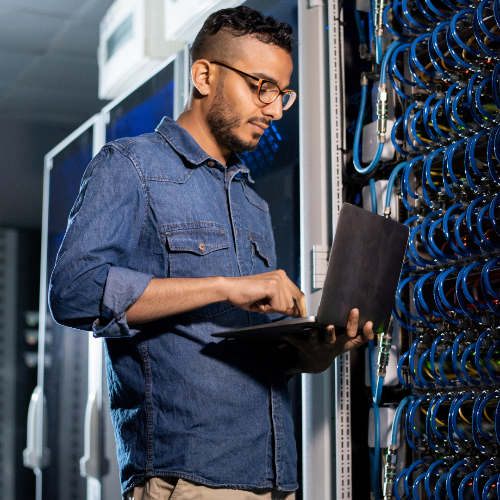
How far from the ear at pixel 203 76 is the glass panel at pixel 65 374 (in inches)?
77.7

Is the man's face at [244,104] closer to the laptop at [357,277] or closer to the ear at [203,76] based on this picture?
the ear at [203,76]

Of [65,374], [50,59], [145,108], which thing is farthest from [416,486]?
[50,59]

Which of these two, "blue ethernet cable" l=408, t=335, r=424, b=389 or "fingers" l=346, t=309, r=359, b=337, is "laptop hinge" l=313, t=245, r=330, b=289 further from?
"fingers" l=346, t=309, r=359, b=337

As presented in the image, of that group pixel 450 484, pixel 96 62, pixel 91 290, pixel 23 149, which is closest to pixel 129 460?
pixel 91 290

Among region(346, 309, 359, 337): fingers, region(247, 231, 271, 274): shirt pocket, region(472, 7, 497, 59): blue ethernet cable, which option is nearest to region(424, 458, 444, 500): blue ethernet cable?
region(346, 309, 359, 337): fingers

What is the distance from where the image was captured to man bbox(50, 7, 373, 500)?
1.23m

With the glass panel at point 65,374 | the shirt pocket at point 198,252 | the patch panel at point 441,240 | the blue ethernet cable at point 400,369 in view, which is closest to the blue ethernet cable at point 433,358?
the patch panel at point 441,240

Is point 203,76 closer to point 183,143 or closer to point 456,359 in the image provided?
point 183,143

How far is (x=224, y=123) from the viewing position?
1.54 metres

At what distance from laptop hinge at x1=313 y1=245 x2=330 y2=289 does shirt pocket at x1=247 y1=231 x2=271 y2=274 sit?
40cm

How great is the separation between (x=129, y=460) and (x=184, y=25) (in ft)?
6.24

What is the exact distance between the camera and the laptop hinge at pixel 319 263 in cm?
199

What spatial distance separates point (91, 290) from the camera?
1.20 meters

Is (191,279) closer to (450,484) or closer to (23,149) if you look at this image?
(450,484)
